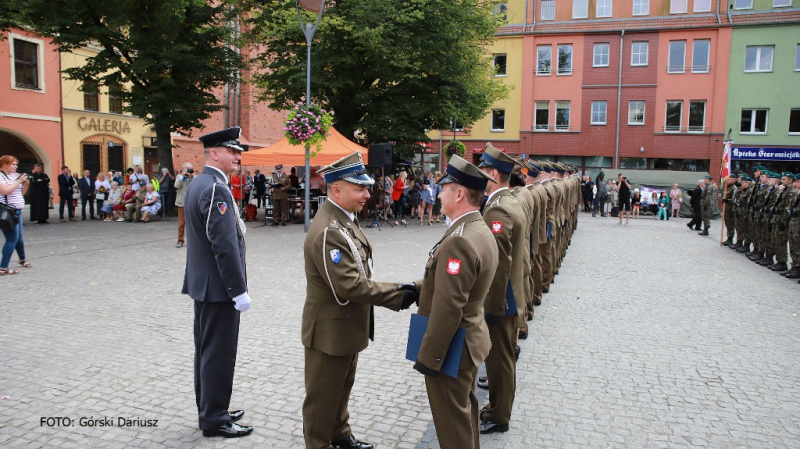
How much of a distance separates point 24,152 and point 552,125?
30.4 meters

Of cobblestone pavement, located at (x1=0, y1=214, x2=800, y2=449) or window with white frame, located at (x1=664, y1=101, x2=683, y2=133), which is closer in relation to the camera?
cobblestone pavement, located at (x1=0, y1=214, x2=800, y2=449)

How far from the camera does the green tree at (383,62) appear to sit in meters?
19.4

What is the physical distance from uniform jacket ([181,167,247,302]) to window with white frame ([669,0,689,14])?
127 feet

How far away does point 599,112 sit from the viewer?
37250mm

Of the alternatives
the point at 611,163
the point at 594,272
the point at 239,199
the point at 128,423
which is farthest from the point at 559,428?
the point at 611,163

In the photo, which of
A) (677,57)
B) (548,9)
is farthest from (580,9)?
(677,57)

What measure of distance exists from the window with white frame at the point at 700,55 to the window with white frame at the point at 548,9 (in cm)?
887

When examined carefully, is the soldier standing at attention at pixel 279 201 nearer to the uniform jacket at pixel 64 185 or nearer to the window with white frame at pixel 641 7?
the uniform jacket at pixel 64 185

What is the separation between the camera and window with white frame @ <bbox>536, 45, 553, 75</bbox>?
37.8 metres

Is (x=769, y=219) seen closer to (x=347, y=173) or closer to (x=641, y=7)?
(x=347, y=173)

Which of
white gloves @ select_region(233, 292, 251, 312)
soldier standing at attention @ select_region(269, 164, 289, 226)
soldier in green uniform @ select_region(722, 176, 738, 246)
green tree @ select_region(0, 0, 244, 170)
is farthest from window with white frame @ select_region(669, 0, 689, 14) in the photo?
white gloves @ select_region(233, 292, 251, 312)

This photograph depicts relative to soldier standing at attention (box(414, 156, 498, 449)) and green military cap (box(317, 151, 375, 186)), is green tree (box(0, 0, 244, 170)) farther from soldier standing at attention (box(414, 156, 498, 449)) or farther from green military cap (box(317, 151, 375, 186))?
soldier standing at attention (box(414, 156, 498, 449))

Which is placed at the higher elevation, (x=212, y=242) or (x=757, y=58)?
(x=757, y=58)

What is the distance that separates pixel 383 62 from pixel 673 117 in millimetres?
23866
